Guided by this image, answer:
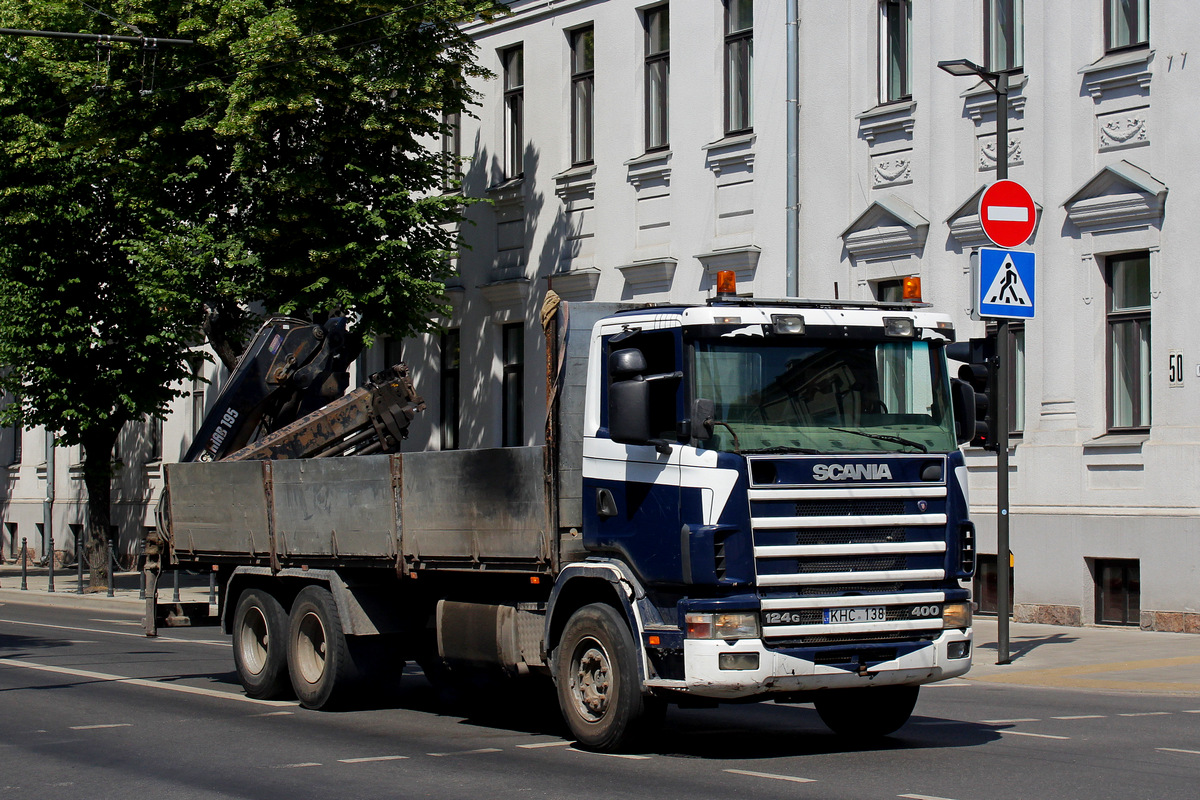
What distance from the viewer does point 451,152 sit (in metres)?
30.0

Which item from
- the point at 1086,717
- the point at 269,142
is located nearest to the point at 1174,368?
the point at 1086,717

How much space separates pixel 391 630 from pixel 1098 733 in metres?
5.42

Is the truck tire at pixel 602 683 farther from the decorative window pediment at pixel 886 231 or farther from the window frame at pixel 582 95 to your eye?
the window frame at pixel 582 95

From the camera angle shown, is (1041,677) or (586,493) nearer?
(586,493)

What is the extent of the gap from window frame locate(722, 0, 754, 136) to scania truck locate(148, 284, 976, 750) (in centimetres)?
1447

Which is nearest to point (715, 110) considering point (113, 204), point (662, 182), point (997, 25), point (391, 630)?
point (662, 182)

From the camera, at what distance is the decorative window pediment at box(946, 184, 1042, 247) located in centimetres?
2108

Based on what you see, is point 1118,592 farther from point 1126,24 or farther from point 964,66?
point 1126,24

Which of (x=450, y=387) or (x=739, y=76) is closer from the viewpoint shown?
(x=739, y=76)

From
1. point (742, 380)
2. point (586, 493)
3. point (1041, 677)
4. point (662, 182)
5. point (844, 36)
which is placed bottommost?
point (1041, 677)

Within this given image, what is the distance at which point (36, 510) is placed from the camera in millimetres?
44750

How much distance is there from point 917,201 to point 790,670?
13885 mm

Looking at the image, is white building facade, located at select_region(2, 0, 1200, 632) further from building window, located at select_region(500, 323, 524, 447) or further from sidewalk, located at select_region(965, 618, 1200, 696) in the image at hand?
sidewalk, located at select_region(965, 618, 1200, 696)

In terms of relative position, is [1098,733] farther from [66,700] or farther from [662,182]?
[662,182]
